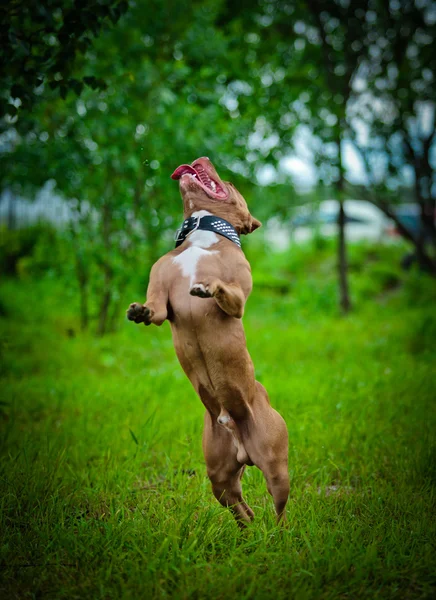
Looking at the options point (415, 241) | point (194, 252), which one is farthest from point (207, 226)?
point (415, 241)

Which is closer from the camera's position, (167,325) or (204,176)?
(204,176)

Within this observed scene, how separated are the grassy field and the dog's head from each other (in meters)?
1.35

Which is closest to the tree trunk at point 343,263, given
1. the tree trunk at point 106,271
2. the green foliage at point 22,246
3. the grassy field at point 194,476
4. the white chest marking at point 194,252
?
the grassy field at point 194,476

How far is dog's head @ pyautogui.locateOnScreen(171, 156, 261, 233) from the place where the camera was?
2514 millimetres

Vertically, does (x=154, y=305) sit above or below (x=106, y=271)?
below

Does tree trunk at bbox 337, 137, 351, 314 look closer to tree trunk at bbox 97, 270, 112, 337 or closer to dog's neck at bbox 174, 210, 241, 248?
tree trunk at bbox 97, 270, 112, 337

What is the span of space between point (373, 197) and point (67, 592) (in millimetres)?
9554

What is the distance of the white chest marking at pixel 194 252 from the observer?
2332 millimetres

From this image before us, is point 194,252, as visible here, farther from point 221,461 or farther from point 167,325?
point 167,325

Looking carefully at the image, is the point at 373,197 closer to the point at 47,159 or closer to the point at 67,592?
the point at 47,159

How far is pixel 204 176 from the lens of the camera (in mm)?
2549

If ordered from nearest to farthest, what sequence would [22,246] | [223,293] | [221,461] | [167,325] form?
[223,293]
[221,461]
[167,325]
[22,246]

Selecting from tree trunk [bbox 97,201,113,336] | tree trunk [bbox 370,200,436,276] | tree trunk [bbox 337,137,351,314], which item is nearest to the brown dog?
tree trunk [bbox 97,201,113,336]

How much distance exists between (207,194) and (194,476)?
5.58 ft
